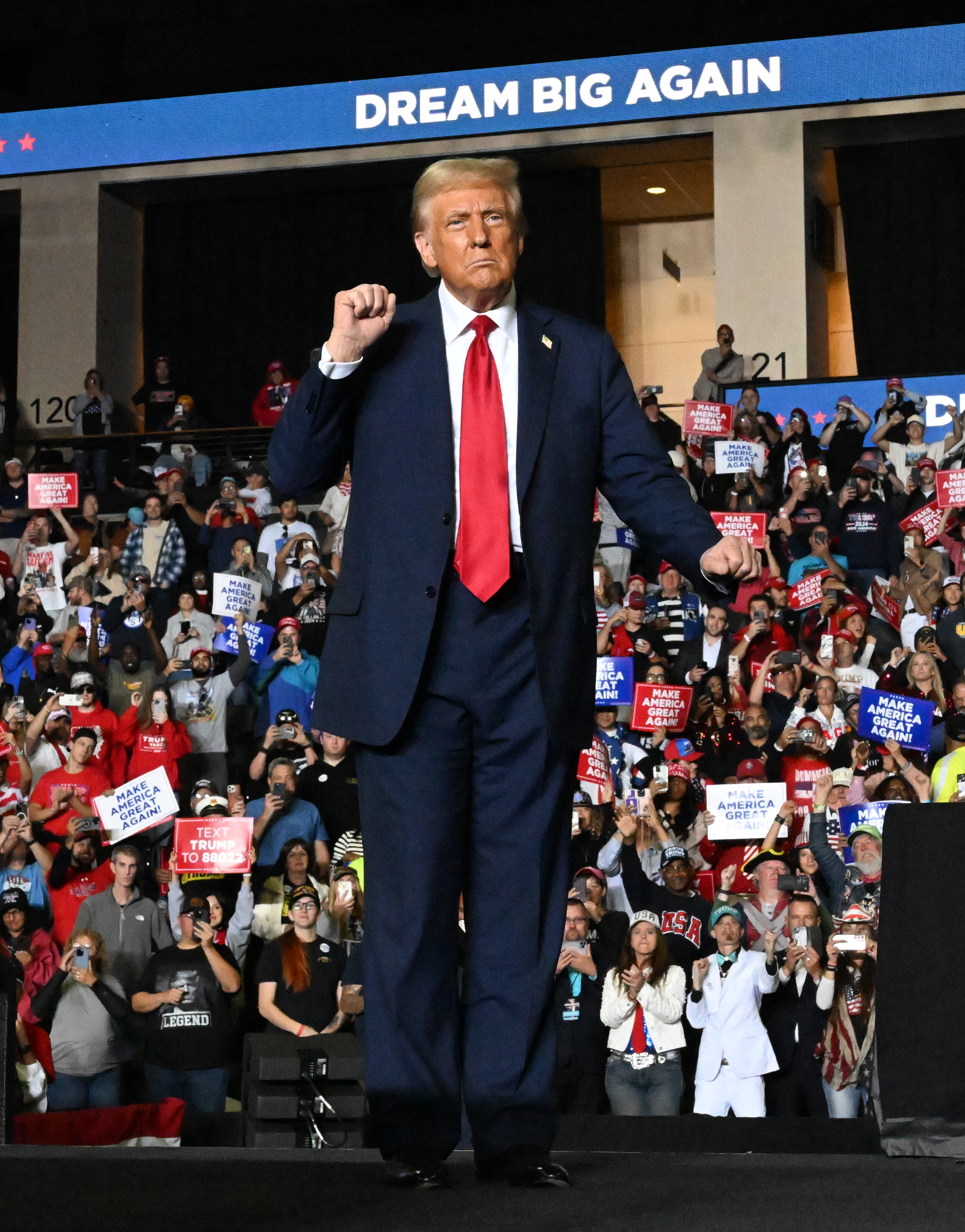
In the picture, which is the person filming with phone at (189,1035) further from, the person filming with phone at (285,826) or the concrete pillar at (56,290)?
the concrete pillar at (56,290)

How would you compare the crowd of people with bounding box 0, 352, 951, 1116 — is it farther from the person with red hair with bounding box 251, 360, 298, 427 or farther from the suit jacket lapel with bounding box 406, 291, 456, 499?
the suit jacket lapel with bounding box 406, 291, 456, 499

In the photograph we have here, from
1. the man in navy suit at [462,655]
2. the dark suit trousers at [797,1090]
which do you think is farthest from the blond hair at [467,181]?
the dark suit trousers at [797,1090]

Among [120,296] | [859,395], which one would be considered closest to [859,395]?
[859,395]

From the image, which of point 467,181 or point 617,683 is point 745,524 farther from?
point 467,181

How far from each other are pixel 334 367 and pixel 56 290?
1335 cm

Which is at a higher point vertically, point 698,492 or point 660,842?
point 698,492

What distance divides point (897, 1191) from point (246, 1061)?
3.71 metres

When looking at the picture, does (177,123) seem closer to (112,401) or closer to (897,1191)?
(112,401)

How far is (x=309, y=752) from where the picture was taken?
7375 mm

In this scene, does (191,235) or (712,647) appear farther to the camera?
(191,235)

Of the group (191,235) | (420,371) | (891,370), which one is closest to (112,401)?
(191,235)

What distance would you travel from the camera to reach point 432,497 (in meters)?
2.06

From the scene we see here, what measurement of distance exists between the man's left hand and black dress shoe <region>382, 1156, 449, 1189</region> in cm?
76

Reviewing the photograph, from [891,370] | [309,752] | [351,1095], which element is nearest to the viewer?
[351,1095]
